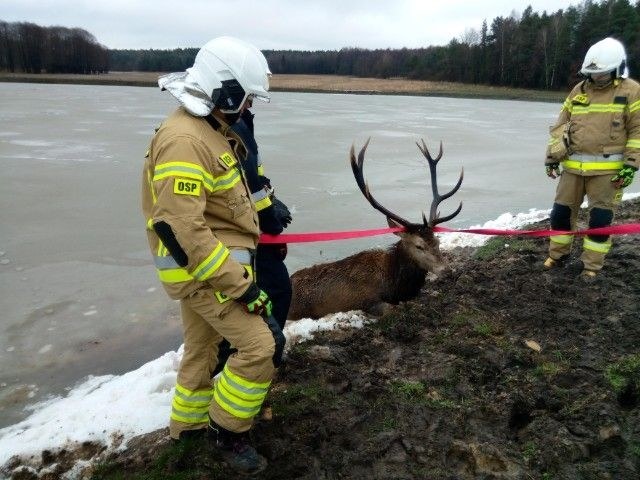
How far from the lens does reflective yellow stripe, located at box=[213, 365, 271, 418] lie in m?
2.81

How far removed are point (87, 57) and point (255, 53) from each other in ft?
285

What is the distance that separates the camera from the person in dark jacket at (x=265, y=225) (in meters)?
3.24

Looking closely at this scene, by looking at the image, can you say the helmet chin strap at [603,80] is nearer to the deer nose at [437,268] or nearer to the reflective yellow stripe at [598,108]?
the reflective yellow stripe at [598,108]

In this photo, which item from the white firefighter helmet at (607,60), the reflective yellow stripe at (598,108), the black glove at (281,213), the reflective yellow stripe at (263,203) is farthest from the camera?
the reflective yellow stripe at (598,108)

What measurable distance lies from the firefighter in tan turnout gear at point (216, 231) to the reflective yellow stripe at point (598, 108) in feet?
11.9

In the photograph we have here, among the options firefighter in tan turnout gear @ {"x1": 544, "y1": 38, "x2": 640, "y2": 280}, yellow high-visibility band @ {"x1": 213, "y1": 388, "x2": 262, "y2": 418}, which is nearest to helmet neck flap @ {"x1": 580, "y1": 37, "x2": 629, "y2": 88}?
firefighter in tan turnout gear @ {"x1": 544, "y1": 38, "x2": 640, "y2": 280}

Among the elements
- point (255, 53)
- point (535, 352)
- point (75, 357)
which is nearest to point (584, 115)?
point (535, 352)

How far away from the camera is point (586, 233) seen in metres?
4.96

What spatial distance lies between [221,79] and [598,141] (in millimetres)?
3901

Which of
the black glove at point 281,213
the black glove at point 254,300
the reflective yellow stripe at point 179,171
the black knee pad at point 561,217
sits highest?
the reflective yellow stripe at point 179,171

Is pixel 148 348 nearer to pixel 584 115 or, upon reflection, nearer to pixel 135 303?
pixel 135 303

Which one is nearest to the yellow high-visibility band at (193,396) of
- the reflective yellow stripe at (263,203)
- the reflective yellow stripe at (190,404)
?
the reflective yellow stripe at (190,404)

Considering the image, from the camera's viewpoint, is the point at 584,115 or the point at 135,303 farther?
the point at 135,303

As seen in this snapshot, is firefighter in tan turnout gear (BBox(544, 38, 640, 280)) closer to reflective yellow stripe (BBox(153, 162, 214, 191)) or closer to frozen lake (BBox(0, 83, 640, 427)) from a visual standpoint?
frozen lake (BBox(0, 83, 640, 427))
